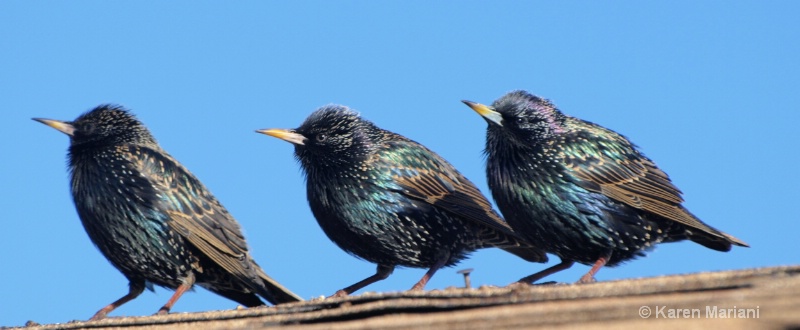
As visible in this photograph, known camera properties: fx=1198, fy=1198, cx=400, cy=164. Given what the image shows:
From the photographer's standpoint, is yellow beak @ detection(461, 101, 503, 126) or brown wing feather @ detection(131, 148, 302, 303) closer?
yellow beak @ detection(461, 101, 503, 126)

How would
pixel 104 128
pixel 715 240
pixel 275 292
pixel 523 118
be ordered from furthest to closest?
pixel 104 128 → pixel 275 292 → pixel 523 118 → pixel 715 240

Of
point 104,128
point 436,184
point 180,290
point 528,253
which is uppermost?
point 104,128

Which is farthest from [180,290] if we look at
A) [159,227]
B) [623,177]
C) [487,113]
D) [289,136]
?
[623,177]

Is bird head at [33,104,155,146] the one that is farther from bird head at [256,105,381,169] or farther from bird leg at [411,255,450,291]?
bird leg at [411,255,450,291]

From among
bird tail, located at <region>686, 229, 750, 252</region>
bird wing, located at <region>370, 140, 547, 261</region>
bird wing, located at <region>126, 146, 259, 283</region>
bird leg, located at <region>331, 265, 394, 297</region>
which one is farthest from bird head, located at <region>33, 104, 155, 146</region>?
bird tail, located at <region>686, 229, 750, 252</region>

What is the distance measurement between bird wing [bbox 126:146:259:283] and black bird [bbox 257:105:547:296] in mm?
528

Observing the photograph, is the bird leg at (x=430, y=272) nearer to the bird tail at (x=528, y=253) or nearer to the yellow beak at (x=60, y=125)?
the bird tail at (x=528, y=253)

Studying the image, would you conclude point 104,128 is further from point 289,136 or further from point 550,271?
point 550,271

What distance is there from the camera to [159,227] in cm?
690

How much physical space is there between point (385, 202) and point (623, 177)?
144cm

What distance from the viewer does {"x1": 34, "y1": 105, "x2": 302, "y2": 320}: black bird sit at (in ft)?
22.6

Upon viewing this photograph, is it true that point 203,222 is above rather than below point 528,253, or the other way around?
below

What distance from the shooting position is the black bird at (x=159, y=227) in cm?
689

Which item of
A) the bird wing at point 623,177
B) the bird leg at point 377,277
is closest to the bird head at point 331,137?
the bird leg at point 377,277
